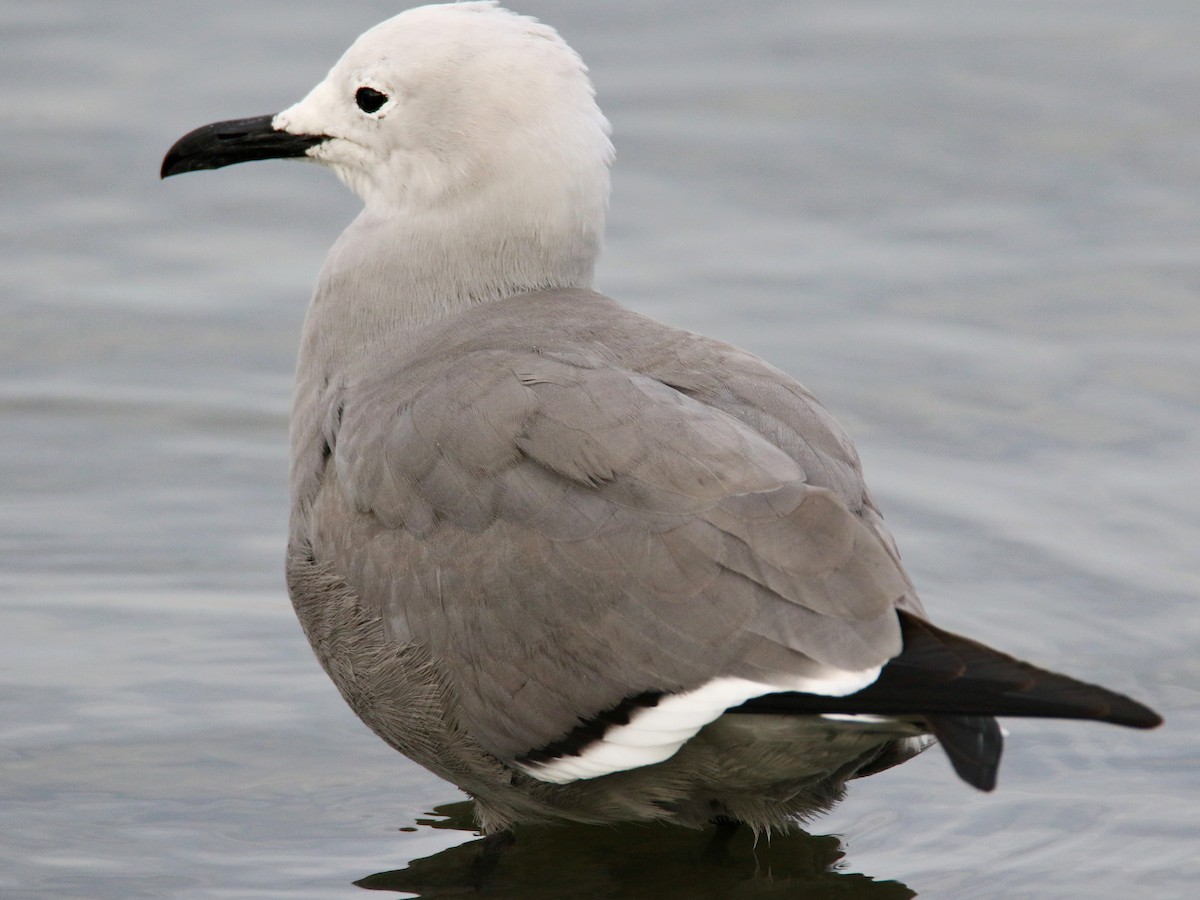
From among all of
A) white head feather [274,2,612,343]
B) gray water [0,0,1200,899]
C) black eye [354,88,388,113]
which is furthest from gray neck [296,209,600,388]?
gray water [0,0,1200,899]

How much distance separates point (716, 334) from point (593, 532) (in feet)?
11.1

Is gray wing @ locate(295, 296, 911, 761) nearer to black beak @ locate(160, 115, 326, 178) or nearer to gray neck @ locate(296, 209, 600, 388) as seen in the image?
gray neck @ locate(296, 209, 600, 388)

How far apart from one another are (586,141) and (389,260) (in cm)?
62

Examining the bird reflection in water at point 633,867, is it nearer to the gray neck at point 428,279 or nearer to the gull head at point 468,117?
the gray neck at point 428,279

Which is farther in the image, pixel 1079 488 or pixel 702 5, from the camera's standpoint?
pixel 702 5

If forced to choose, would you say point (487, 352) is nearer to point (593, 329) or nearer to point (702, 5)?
point (593, 329)

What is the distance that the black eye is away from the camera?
5691 mm

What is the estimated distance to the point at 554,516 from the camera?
464 centimetres

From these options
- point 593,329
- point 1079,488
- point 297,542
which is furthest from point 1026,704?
point 1079,488

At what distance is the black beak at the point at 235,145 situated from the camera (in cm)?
586

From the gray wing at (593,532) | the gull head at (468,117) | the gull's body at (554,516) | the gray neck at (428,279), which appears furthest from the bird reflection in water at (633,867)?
the gull head at (468,117)

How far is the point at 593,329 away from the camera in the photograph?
517cm

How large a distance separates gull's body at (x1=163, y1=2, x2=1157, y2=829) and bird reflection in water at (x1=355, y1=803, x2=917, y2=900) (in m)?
0.15

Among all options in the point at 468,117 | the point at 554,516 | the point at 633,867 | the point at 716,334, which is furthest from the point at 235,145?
the point at 716,334
